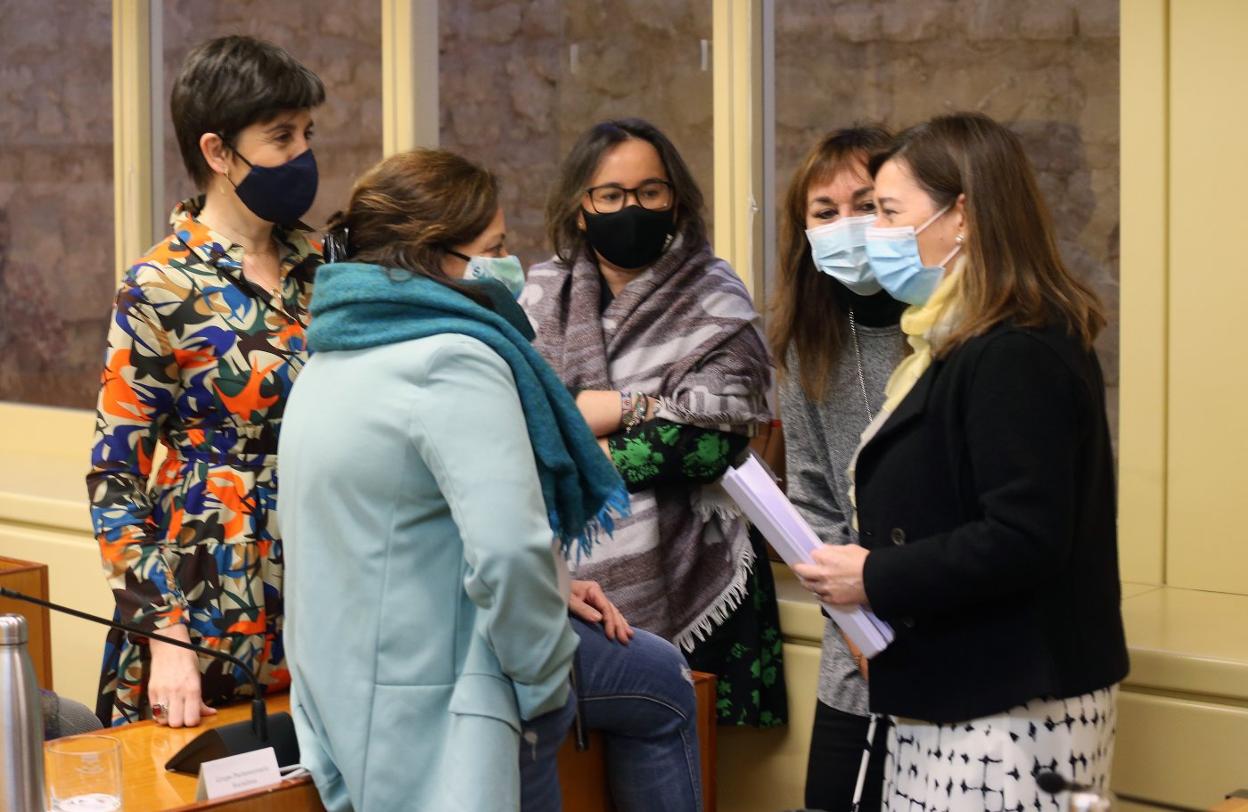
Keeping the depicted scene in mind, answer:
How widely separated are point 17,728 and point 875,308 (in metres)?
1.49

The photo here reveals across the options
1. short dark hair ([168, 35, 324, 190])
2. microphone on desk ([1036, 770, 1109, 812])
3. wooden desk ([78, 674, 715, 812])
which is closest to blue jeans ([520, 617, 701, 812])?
wooden desk ([78, 674, 715, 812])

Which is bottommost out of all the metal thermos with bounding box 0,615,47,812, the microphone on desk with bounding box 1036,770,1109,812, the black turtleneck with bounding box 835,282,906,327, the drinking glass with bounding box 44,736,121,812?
the drinking glass with bounding box 44,736,121,812

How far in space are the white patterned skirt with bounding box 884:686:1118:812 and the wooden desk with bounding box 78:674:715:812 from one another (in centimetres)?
62

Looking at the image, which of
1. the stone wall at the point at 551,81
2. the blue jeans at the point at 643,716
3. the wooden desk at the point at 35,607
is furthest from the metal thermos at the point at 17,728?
the stone wall at the point at 551,81

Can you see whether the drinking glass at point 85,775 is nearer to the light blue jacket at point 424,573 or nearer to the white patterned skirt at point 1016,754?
the light blue jacket at point 424,573

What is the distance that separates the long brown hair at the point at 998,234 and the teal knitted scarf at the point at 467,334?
0.51 meters

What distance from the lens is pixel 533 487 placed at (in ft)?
6.30

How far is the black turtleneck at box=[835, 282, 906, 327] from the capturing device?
101 inches

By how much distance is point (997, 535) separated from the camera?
188cm

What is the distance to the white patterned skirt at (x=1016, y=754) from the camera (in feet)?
6.32

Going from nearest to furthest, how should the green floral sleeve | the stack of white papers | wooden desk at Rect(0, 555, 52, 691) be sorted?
1. the stack of white papers
2. the green floral sleeve
3. wooden desk at Rect(0, 555, 52, 691)

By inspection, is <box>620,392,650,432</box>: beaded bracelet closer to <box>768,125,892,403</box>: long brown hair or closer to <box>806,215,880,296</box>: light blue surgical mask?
<box>768,125,892,403</box>: long brown hair

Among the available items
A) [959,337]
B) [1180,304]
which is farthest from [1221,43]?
[959,337]

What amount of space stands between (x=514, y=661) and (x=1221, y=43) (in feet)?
6.17
